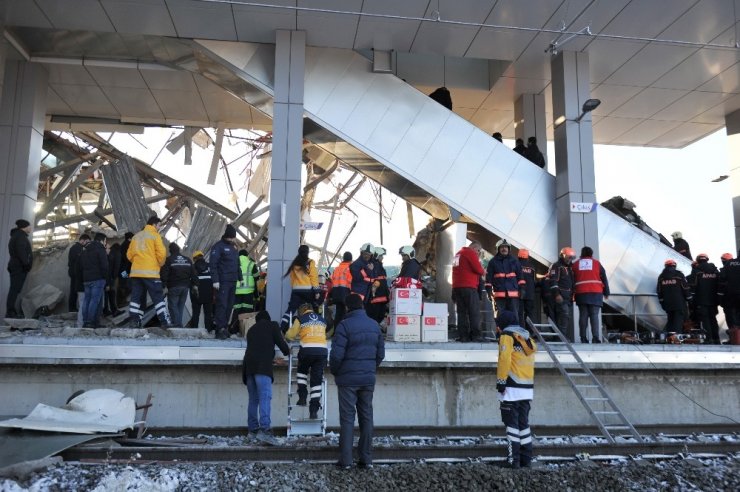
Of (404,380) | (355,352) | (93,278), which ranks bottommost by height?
(404,380)

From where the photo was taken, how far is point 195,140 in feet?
67.0

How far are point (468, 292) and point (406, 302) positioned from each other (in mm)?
1283

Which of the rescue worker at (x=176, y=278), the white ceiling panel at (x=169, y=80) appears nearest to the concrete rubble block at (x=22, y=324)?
the rescue worker at (x=176, y=278)

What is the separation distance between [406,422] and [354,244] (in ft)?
42.8

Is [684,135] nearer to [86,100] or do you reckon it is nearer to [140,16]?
[140,16]

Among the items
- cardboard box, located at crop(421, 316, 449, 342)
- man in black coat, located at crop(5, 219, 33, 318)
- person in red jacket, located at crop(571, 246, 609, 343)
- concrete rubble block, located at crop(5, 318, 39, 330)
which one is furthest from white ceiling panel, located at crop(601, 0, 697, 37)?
concrete rubble block, located at crop(5, 318, 39, 330)

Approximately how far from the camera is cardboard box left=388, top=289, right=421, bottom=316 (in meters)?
10.5

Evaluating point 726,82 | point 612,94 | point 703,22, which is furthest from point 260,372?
point 726,82

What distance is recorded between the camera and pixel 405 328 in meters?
10.4

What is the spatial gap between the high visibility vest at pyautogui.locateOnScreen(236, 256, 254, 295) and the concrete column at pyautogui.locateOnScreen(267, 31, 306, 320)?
14.0 inches

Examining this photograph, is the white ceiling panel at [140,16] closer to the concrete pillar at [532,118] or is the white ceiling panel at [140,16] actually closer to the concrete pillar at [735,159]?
the concrete pillar at [532,118]

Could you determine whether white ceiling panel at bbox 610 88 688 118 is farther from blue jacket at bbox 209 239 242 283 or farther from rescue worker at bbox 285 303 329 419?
rescue worker at bbox 285 303 329 419

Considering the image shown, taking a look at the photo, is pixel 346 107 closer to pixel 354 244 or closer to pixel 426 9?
pixel 426 9

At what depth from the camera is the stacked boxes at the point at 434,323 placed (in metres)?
10.5
